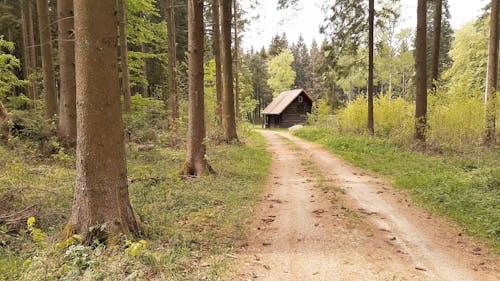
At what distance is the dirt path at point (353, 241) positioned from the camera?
13.8 ft

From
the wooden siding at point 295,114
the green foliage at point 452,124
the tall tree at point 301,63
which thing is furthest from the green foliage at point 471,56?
the tall tree at point 301,63

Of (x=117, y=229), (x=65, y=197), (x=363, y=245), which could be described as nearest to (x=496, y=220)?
(x=363, y=245)

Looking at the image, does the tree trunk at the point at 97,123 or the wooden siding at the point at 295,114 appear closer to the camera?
the tree trunk at the point at 97,123

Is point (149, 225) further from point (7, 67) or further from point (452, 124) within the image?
point (452, 124)

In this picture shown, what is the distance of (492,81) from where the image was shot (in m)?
14.3

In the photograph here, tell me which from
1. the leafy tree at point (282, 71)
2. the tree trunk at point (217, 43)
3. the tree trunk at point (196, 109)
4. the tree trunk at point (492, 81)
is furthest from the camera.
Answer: the leafy tree at point (282, 71)

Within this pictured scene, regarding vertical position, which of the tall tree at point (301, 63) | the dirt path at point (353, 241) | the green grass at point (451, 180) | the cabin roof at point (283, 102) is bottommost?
the dirt path at point (353, 241)

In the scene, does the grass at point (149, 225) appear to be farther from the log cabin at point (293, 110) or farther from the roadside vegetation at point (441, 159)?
the log cabin at point (293, 110)

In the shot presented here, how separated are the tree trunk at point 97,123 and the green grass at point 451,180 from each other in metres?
5.72

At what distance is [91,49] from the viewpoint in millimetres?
4121

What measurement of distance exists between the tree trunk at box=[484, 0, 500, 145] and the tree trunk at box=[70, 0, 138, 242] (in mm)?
14897

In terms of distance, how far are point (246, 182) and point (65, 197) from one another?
4.47 meters

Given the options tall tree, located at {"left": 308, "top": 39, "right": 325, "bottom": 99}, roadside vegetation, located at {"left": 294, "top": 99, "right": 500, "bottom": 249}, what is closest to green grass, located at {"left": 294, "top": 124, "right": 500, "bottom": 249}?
roadside vegetation, located at {"left": 294, "top": 99, "right": 500, "bottom": 249}

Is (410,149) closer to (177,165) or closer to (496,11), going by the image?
(496,11)
